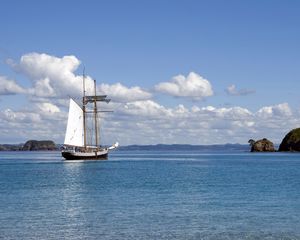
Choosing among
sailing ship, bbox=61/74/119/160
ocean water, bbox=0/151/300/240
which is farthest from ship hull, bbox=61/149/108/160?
ocean water, bbox=0/151/300/240

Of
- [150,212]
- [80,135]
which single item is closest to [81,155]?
[80,135]

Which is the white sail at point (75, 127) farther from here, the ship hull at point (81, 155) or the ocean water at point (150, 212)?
the ocean water at point (150, 212)

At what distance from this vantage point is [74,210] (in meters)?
56.3

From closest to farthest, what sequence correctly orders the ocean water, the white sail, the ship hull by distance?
the ocean water < the white sail < the ship hull

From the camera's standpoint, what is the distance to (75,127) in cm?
16788

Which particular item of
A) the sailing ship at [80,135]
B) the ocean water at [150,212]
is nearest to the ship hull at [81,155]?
the sailing ship at [80,135]

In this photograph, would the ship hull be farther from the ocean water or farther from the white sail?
the ocean water

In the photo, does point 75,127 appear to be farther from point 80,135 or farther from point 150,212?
point 150,212

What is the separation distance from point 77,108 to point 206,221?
125647 millimetres

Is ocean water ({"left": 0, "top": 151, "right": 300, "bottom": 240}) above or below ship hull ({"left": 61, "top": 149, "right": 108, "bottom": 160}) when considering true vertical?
below

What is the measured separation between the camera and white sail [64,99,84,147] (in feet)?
543

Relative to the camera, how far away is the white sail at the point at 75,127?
543 feet

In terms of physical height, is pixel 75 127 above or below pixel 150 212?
above

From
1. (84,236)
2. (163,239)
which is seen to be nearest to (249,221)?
(163,239)
